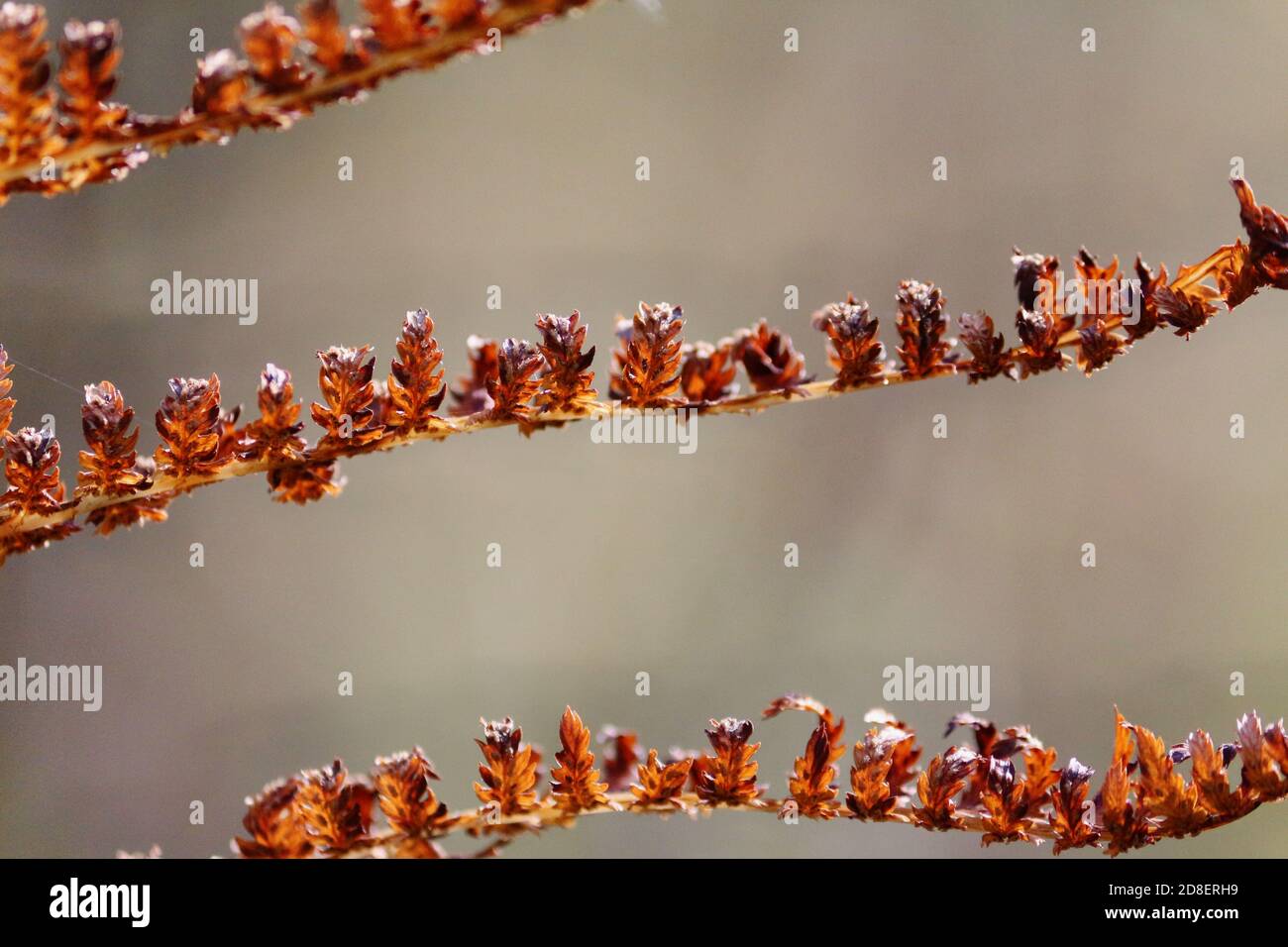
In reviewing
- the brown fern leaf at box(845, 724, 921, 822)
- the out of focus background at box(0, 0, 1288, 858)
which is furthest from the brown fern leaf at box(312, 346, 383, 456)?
the out of focus background at box(0, 0, 1288, 858)

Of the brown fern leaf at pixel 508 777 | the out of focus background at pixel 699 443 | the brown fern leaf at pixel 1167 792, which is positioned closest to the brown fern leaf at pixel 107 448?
the brown fern leaf at pixel 508 777

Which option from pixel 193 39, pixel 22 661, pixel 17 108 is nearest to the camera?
pixel 17 108

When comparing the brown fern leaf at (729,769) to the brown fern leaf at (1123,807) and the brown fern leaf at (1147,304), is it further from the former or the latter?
the brown fern leaf at (1147,304)

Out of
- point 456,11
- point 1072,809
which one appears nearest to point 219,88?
point 456,11

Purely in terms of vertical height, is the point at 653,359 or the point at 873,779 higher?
the point at 653,359

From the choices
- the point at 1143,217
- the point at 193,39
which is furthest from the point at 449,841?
the point at 1143,217

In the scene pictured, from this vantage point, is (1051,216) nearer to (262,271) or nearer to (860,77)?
(860,77)

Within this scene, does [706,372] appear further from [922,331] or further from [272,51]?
[272,51]
